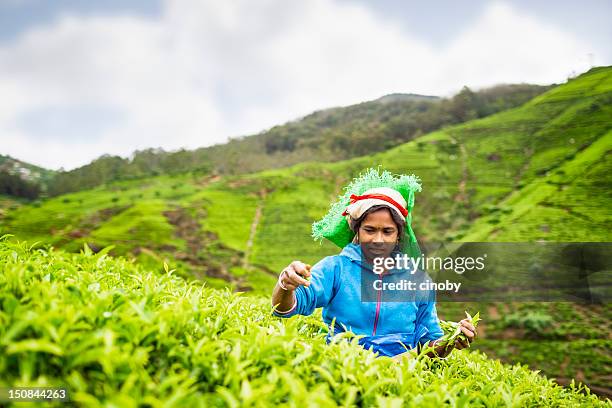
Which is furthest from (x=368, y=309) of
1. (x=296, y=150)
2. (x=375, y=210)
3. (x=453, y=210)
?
(x=296, y=150)

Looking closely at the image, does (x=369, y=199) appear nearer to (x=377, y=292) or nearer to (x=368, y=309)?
(x=377, y=292)

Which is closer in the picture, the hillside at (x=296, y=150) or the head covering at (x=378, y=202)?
the head covering at (x=378, y=202)

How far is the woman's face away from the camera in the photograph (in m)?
2.35

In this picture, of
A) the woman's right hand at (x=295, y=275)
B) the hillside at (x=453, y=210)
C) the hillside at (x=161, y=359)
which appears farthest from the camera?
the hillside at (x=453, y=210)

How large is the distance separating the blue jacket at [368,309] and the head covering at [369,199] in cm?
33

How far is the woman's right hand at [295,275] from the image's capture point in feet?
5.65

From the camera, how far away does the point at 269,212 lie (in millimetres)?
34469

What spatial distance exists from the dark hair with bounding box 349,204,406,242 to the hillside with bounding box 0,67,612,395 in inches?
468

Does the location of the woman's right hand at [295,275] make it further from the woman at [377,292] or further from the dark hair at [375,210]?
the dark hair at [375,210]

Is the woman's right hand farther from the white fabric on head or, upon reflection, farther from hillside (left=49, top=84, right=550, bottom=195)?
hillside (left=49, top=84, right=550, bottom=195)

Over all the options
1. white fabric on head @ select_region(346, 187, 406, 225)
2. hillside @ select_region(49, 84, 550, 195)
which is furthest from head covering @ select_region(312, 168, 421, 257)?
hillside @ select_region(49, 84, 550, 195)

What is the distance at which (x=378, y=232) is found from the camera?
2.35 meters

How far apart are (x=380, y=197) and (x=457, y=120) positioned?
57002 millimetres

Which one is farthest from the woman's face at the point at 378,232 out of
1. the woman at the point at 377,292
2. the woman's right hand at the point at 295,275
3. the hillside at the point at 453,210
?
the hillside at the point at 453,210
